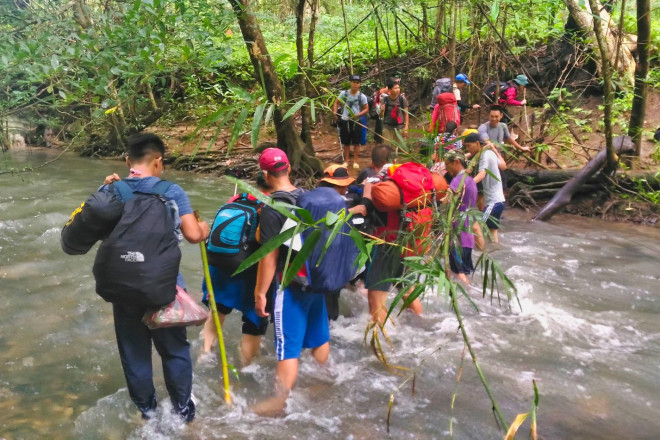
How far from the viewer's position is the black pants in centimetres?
341

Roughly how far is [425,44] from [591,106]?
5.00 metres

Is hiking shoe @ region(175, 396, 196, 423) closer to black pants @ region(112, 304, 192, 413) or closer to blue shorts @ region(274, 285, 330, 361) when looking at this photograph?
black pants @ region(112, 304, 192, 413)

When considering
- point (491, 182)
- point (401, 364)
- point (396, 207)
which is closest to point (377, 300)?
point (401, 364)

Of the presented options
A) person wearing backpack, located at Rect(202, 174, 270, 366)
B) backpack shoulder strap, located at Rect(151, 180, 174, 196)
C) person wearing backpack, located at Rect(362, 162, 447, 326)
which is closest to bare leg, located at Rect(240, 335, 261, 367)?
person wearing backpack, located at Rect(202, 174, 270, 366)

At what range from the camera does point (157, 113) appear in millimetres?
13797

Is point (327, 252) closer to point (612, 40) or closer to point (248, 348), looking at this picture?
point (248, 348)

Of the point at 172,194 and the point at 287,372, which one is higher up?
the point at 172,194

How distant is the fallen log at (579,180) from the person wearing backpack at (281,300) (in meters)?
6.71

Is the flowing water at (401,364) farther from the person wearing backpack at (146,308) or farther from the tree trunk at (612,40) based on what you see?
the tree trunk at (612,40)

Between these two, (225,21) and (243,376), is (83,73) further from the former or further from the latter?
(243,376)

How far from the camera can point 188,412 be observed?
3.76 m

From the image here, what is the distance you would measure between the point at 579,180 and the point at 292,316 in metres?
7.53

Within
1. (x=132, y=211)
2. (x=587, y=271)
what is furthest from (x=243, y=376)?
(x=587, y=271)

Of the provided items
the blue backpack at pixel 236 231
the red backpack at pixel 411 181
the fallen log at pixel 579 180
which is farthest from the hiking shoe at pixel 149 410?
the fallen log at pixel 579 180
